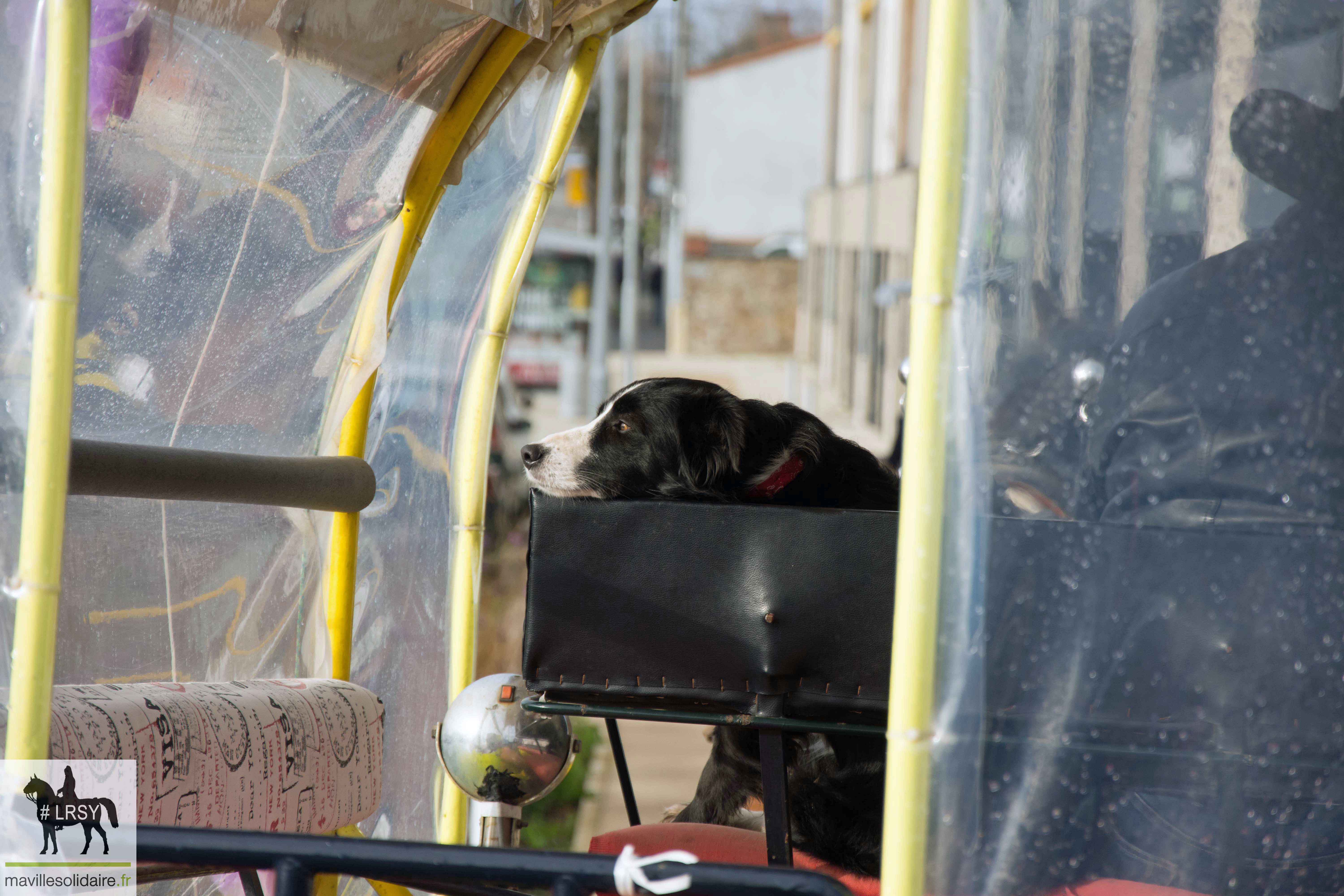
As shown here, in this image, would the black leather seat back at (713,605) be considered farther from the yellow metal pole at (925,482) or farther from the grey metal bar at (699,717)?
the yellow metal pole at (925,482)

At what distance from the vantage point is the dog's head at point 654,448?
250 cm

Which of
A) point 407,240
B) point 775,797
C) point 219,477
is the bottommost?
point 775,797

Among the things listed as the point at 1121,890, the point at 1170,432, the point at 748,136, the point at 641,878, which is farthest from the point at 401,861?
the point at 748,136

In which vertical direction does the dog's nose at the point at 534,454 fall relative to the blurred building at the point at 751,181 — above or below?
below

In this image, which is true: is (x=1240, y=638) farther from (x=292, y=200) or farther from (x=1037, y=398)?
(x=292, y=200)

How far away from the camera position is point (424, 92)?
229 centimetres

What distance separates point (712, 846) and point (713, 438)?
88 centimetres

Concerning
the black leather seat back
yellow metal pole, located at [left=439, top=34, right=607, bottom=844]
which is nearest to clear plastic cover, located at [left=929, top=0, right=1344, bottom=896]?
the black leather seat back

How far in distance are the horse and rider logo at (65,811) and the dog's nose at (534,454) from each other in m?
1.38

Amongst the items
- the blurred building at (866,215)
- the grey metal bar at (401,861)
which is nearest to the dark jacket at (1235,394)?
the grey metal bar at (401,861)

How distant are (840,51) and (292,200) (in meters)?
26.6

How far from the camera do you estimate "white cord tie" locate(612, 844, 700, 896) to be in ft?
3.59

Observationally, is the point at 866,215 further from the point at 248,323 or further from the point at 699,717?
the point at 699,717

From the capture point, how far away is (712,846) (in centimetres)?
196
